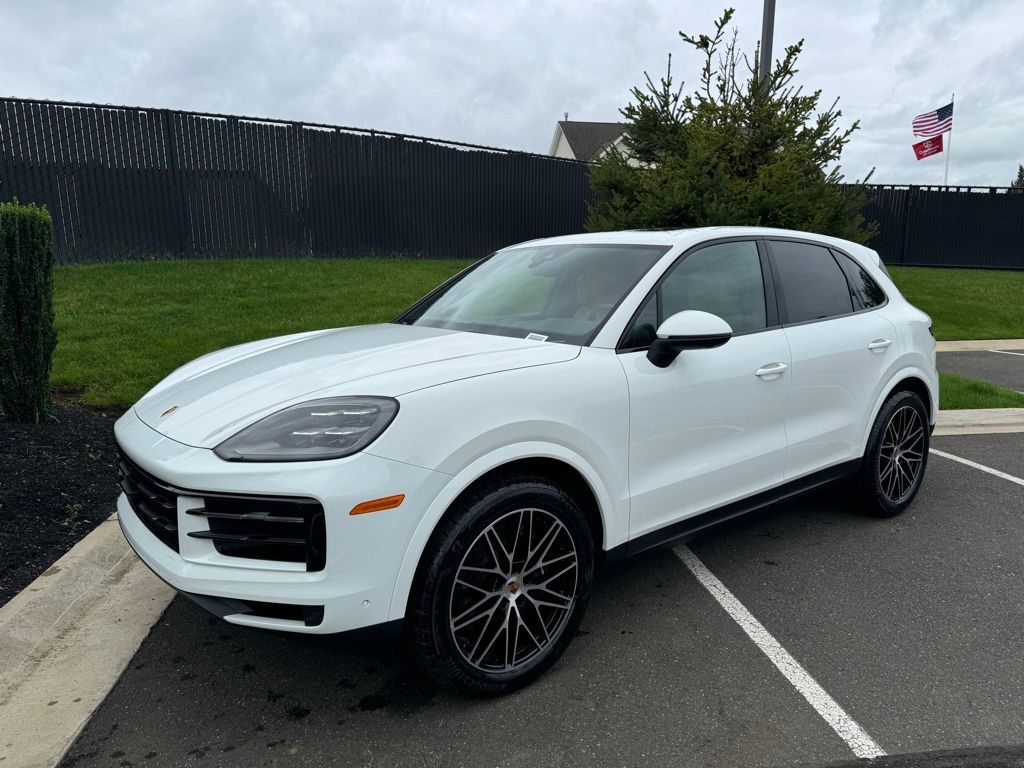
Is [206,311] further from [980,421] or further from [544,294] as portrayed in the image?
[980,421]

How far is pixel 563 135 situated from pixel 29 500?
43.7 meters

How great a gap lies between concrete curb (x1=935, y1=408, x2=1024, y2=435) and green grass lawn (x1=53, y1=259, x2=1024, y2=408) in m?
0.25

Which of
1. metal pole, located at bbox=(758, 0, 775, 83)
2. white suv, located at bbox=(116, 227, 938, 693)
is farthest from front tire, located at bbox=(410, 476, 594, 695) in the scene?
metal pole, located at bbox=(758, 0, 775, 83)

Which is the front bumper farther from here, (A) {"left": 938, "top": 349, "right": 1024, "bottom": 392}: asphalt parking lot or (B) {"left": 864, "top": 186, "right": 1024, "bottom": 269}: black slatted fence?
(B) {"left": 864, "top": 186, "right": 1024, "bottom": 269}: black slatted fence

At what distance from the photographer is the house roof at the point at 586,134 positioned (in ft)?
142

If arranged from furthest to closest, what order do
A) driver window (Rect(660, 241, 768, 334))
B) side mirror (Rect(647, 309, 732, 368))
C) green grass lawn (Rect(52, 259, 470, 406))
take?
green grass lawn (Rect(52, 259, 470, 406))
driver window (Rect(660, 241, 768, 334))
side mirror (Rect(647, 309, 732, 368))

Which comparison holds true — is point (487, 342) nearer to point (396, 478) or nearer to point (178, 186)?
point (396, 478)

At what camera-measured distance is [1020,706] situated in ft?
8.59

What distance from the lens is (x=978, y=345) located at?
12.8 meters

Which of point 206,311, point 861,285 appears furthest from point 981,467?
point 206,311

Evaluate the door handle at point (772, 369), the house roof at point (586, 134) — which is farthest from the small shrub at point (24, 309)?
the house roof at point (586, 134)

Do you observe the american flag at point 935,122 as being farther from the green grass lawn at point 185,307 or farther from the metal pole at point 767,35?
the green grass lawn at point 185,307

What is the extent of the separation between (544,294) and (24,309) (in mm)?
3734

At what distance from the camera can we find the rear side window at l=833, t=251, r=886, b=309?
437 cm
